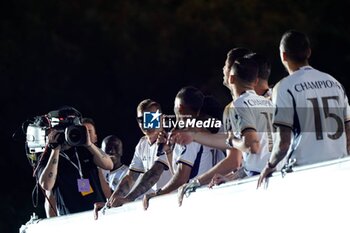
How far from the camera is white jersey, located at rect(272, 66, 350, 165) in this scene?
661 centimetres

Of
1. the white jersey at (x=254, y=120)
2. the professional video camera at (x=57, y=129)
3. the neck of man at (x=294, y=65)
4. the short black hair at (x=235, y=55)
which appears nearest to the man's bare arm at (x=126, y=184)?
the professional video camera at (x=57, y=129)

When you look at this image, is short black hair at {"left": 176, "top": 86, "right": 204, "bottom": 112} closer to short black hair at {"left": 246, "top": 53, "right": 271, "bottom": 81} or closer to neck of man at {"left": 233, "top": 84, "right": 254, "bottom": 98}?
short black hair at {"left": 246, "top": 53, "right": 271, "bottom": 81}

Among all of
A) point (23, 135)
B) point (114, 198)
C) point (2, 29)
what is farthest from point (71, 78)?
point (114, 198)

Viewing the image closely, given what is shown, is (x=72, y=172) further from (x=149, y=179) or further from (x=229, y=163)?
(x=229, y=163)

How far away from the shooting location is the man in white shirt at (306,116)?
659 cm

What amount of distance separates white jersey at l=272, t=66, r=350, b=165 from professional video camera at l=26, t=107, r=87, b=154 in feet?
7.87

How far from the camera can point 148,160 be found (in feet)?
29.0

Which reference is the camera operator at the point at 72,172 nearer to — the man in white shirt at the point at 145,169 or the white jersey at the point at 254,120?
the man in white shirt at the point at 145,169

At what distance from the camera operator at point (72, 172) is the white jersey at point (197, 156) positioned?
1.16 metres

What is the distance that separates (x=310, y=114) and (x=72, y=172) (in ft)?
9.58

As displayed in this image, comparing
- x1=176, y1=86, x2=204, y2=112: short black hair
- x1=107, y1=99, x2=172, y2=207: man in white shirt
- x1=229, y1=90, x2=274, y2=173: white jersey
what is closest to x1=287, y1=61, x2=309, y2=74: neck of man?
x1=229, y1=90, x2=274, y2=173: white jersey

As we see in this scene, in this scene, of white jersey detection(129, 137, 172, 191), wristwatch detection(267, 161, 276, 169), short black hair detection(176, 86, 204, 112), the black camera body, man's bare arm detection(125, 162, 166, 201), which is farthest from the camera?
the black camera body

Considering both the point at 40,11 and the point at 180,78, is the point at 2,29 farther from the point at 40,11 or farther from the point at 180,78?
the point at 180,78

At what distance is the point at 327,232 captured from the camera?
18.9ft
